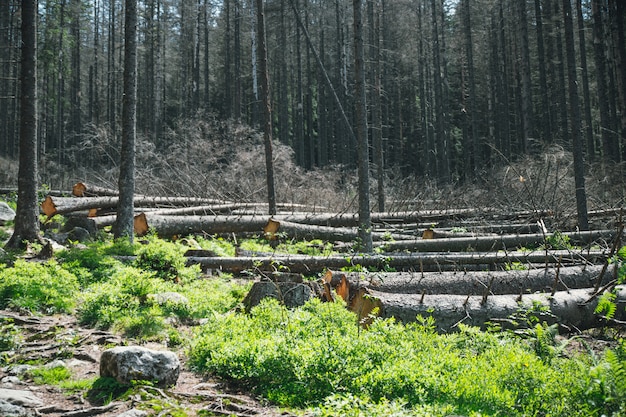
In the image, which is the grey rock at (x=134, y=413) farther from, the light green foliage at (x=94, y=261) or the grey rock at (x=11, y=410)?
the light green foliage at (x=94, y=261)

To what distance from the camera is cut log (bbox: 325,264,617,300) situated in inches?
332

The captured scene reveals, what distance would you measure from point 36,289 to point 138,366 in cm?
367

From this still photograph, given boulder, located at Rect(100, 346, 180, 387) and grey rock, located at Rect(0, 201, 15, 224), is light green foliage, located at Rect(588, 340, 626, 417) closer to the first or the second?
boulder, located at Rect(100, 346, 180, 387)

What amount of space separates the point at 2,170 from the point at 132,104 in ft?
70.8

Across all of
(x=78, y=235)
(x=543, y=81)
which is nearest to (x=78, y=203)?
(x=78, y=235)

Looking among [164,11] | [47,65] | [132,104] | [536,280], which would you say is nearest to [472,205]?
[536,280]

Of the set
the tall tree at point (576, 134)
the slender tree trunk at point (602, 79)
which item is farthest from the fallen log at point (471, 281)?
the slender tree trunk at point (602, 79)

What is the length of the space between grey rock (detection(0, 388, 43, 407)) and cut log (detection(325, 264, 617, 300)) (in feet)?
15.8

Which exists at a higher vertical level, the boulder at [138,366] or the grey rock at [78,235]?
the grey rock at [78,235]

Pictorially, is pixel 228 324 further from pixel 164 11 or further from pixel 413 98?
pixel 164 11

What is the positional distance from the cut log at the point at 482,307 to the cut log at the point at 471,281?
0.76 metres

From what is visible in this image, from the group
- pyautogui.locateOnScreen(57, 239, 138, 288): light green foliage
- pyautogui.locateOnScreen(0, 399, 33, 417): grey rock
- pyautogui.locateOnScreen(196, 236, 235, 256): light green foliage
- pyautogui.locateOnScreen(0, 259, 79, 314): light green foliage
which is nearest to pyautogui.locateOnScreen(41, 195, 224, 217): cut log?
pyautogui.locateOnScreen(196, 236, 235, 256): light green foliage

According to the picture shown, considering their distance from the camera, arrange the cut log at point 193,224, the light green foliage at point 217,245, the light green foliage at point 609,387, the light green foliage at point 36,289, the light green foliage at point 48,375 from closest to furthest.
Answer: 1. the light green foliage at point 609,387
2. the light green foliage at point 48,375
3. the light green foliage at point 36,289
4. the light green foliage at point 217,245
5. the cut log at point 193,224

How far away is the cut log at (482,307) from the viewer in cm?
724
